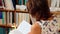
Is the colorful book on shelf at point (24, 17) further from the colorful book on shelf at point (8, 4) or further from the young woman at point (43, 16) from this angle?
the young woman at point (43, 16)

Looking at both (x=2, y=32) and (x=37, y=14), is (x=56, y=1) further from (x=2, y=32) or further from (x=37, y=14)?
(x=2, y=32)

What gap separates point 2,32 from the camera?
243 cm

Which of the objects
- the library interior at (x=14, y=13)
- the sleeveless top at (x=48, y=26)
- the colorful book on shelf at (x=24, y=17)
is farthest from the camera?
the colorful book on shelf at (x=24, y=17)

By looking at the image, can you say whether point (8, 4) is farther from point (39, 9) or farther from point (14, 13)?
point (39, 9)

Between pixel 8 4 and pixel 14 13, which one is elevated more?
pixel 8 4

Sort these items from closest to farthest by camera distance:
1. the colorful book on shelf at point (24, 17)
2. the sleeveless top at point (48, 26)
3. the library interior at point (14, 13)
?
the sleeveless top at point (48, 26), the library interior at point (14, 13), the colorful book on shelf at point (24, 17)

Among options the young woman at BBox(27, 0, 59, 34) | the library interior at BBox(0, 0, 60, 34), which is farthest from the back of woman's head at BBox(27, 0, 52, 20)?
the library interior at BBox(0, 0, 60, 34)

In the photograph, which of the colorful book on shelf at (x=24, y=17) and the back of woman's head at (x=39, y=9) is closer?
the back of woman's head at (x=39, y=9)

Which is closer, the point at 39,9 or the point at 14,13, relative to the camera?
the point at 39,9

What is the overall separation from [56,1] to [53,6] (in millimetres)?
77

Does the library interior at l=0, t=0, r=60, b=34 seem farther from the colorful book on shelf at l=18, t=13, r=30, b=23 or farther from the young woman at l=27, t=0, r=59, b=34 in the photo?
the young woman at l=27, t=0, r=59, b=34

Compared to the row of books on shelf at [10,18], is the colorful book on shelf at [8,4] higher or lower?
higher

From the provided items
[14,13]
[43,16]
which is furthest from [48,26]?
[14,13]

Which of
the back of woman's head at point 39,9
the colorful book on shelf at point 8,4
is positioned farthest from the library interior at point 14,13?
the back of woman's head at point 39,9
